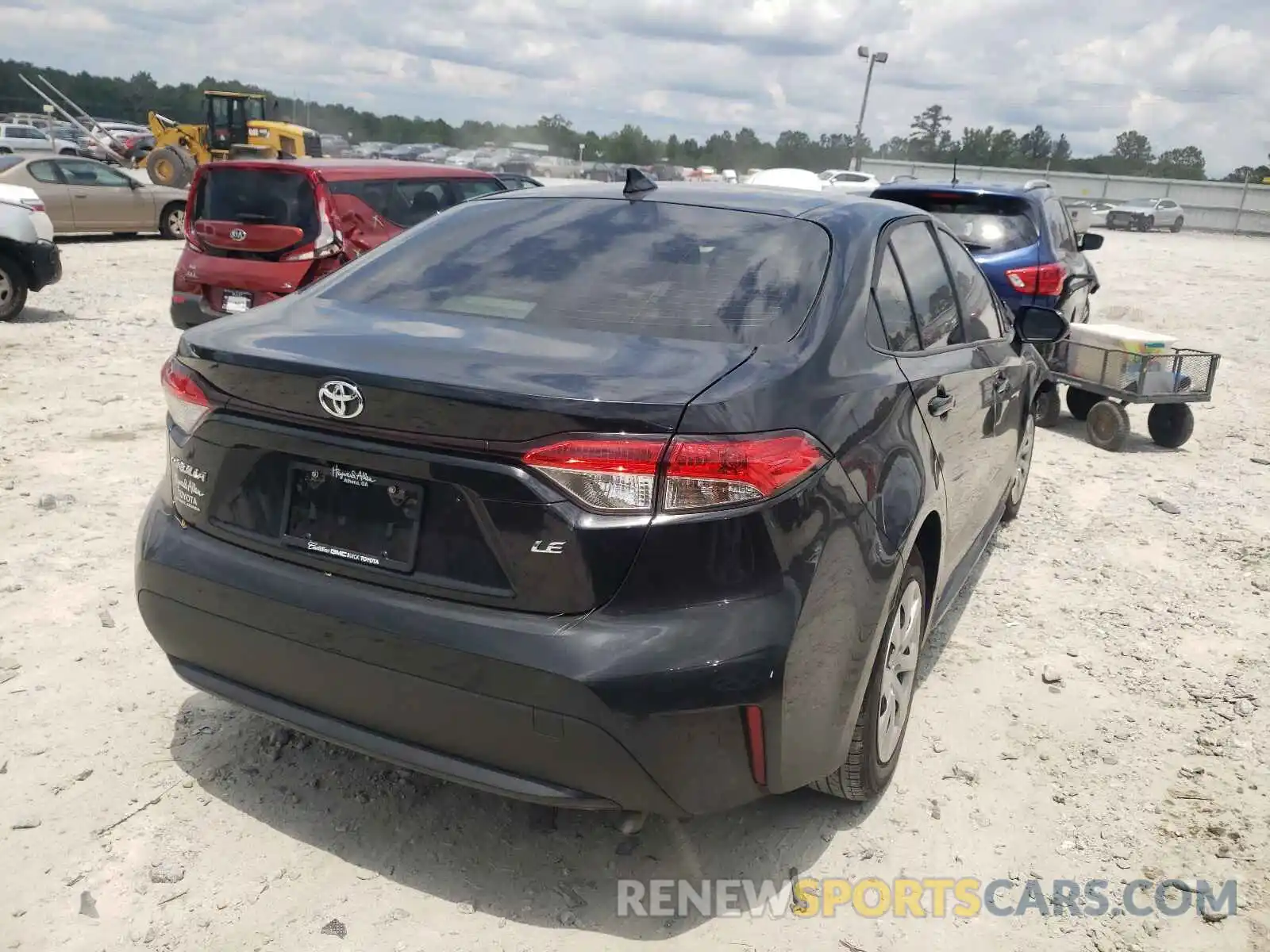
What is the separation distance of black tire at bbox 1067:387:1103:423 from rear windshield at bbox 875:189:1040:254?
4.01 feet

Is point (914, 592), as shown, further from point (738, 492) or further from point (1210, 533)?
point (1210, 533)

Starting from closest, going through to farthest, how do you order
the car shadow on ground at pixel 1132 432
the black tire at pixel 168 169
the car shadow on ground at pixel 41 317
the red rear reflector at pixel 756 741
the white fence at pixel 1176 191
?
1. the red rear reflector at pixel 756 741
2. the car shadow on ground at pixel 1132 432
3. the car shadow on ground at pixel 41 317
4. the black tire at pixel 168 169
5. the white fence at pixel 1176 191

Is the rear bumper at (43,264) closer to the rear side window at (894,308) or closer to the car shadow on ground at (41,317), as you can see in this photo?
the car shadow on ground at (41,317)

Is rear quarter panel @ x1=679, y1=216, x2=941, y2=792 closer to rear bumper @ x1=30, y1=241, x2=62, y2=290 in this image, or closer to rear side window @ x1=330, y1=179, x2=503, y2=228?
rear side window @ x1=330, y1=179, x2=503, y2=228

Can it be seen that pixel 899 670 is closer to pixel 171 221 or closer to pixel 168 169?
pixel 171 221

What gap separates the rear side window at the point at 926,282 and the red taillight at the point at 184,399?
2098 mm

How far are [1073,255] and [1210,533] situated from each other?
14.3 ft

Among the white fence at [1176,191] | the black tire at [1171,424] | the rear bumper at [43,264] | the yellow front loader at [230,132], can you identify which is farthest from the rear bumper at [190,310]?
the white fence at [1176,191]

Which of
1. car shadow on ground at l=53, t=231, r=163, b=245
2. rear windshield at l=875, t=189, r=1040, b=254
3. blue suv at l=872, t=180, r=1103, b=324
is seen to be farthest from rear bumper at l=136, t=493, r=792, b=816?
car shadow on ground at l=53, t=231, r=163, b=245

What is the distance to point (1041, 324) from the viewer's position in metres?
4.41

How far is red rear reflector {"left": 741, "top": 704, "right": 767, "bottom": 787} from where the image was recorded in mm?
2203

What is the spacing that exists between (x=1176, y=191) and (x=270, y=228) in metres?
50.4

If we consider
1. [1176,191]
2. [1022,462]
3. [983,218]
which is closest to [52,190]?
[983,218]

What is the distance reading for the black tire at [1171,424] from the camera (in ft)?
23.5
